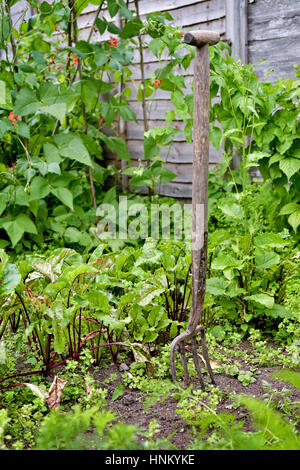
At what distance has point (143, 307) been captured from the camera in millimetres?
1922

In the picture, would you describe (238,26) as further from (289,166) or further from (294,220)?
(294,220)

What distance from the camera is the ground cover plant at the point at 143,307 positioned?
1.41 m

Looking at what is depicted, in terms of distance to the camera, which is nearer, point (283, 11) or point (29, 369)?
point (29, 369)

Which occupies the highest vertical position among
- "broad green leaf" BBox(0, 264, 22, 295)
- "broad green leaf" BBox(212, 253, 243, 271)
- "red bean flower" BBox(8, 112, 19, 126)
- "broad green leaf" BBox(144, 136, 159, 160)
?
"red bean flower" BBox(8, 112, 19, 126)

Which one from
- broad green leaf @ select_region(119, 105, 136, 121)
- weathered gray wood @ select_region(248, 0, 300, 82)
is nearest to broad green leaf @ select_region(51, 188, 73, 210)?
broad green leaf @ select_region(119, 105, 136, 121)

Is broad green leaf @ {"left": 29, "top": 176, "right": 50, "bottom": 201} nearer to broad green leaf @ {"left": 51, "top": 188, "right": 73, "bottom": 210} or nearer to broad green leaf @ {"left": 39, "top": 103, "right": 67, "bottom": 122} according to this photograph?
broad green leaf @ {"left": 51, "top": 188, "right": 73, "bottom": 210}

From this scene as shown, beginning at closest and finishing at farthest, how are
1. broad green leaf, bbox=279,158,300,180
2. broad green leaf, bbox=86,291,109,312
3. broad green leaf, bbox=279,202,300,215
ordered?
1. broad green leaf, bbox=86,291,109,312
2. broad green leaf, bbox=279,158,300,180
3. broad green leaf, bbox=279,202,300,215

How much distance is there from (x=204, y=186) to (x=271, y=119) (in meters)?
1.26

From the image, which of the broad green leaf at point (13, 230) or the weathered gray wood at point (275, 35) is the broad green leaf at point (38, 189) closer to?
the broad green leaf at point (13, 230)

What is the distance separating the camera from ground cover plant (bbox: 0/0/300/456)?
1.41 metres

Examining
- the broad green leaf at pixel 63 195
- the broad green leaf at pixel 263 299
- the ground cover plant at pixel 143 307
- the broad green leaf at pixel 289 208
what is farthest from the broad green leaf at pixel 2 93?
the broad green leaf at pixel 263 299

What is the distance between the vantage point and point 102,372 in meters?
1.83

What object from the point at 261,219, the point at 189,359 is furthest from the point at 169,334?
the point at 261,219
